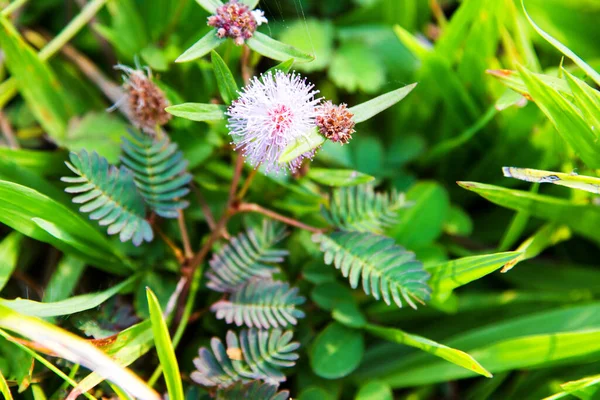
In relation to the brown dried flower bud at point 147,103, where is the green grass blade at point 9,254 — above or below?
below

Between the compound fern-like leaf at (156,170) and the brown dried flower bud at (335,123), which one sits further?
the compound fern-like leaf at (156,170)

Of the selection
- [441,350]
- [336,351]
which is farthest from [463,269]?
[336,351]

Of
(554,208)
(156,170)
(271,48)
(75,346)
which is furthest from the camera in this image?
(554,208)

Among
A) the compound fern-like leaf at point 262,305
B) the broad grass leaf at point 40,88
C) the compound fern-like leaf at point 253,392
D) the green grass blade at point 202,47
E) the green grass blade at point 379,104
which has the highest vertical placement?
the broad grass leaf at point 40,88

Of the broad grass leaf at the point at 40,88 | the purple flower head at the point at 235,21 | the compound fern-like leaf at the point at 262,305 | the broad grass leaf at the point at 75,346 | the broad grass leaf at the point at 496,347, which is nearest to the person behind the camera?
the broad grass leaf at the point at 75,346

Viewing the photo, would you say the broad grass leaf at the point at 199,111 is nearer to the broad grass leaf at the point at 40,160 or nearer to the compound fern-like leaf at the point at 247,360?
the compound fern-like leaf at the point at 247,360

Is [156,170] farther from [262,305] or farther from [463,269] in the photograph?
[463,269]

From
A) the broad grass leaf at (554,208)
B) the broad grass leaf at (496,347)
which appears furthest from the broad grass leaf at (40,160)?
the broad grass leaf at (554,208)
